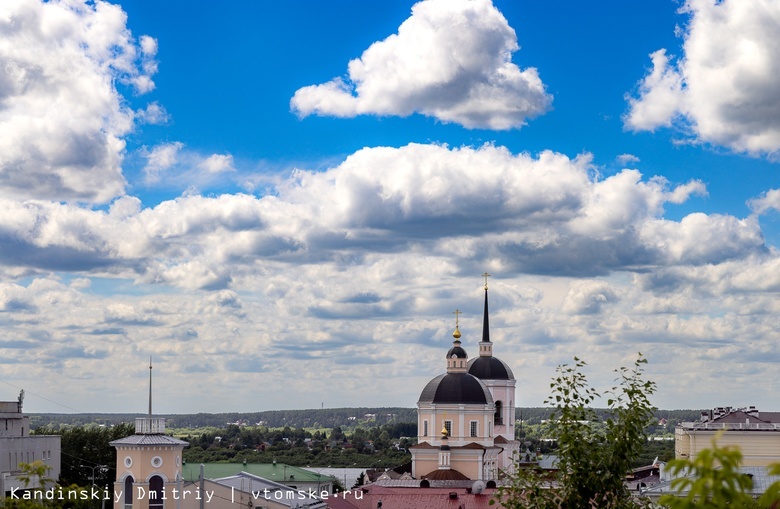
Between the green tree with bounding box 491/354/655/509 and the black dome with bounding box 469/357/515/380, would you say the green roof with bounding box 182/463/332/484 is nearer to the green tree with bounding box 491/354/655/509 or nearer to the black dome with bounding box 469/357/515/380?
the black dome with bounding box 469/357/515/380

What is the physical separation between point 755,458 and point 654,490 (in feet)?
52.5

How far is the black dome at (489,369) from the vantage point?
102 meters

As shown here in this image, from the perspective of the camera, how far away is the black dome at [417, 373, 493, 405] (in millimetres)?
92062

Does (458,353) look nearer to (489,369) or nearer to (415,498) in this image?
(489,369)

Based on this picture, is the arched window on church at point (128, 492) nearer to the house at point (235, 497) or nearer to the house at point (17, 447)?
the house at point (235, 497)

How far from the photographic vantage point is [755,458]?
72.3 meters

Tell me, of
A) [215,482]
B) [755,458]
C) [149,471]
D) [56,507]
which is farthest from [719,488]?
[755,458]

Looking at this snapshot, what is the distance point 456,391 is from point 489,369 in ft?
34.4

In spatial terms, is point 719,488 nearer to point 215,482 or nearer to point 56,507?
point 56,507

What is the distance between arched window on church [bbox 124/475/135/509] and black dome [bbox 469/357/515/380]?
2075 inches

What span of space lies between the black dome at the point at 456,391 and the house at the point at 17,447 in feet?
105

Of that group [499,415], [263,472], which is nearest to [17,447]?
[263,472]

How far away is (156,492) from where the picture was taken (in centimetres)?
5275

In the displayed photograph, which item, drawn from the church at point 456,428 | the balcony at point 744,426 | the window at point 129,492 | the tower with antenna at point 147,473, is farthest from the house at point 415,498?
the window at point 129,492
